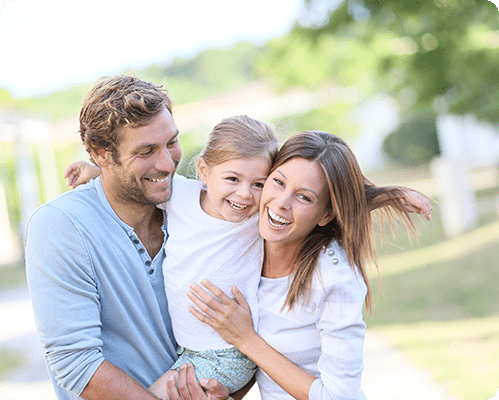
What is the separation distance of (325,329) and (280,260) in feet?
1.26

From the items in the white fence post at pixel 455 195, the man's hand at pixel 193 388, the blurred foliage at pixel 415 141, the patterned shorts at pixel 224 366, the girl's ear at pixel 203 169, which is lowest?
the man's hand at pixel 193 388

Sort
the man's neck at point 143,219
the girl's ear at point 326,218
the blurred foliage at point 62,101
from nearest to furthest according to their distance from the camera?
the girl's ear at point 326,218 < the man's neck at point 143,219 < the blurred foliage at point 62,101

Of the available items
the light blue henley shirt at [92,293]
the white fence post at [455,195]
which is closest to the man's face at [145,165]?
the light blue henley shirt at [92,293]

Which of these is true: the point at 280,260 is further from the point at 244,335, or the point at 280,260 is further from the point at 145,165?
the point at 145,165

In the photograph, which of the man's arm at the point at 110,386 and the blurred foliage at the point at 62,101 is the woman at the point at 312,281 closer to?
the man's arm at the point at 110,386

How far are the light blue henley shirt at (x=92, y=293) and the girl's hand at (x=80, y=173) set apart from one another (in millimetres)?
209

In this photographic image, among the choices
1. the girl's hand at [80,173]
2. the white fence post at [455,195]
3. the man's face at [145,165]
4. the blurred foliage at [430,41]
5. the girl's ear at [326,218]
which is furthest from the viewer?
the white fence post at [455,195]

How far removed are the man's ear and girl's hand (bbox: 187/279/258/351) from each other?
26.5 inches

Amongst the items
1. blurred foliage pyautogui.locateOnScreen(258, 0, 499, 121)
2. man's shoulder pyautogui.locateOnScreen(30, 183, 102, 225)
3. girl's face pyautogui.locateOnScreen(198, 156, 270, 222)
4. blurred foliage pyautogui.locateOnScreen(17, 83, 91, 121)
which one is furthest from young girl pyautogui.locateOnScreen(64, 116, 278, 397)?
blurred foliage pyautogui.locateOnScreen(17, 83, 91, 121)

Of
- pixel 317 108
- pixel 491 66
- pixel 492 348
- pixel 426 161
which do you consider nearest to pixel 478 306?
pixel 492 348

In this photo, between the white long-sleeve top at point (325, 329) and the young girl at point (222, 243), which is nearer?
the white long-sleeve top at point (325, 329)

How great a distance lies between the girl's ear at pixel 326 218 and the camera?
2193 millimetres

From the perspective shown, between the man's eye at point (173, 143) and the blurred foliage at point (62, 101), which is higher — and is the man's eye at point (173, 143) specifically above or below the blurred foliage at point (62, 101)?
below

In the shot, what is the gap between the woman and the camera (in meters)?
2.00
